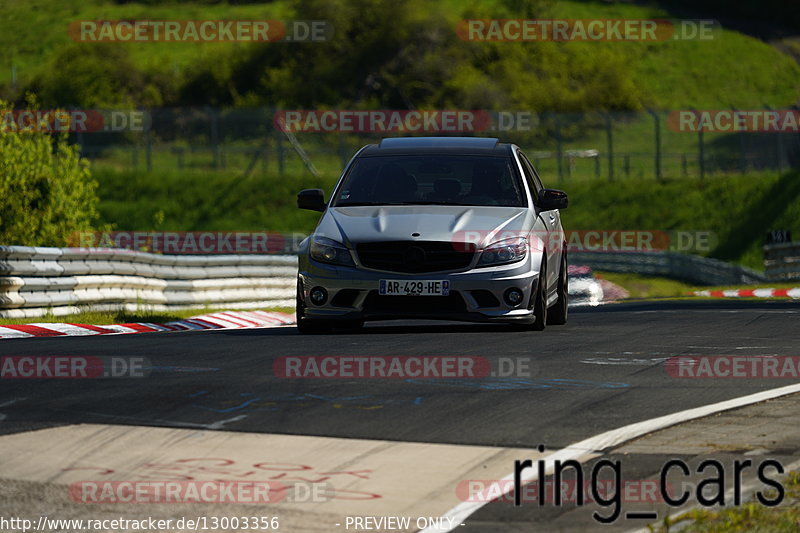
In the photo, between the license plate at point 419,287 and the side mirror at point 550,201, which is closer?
the license plate at point 419,287

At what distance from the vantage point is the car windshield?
42.7 ft

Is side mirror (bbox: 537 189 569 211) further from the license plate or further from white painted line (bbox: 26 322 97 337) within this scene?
white painted line (bbox: 26 322 97 337)

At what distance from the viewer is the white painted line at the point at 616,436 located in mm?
5625

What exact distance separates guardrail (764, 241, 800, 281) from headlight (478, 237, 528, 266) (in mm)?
22495

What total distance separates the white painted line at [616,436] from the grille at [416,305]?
375 centimetres

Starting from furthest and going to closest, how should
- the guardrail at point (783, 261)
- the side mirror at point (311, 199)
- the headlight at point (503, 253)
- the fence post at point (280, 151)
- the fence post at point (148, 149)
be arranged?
the fence post at point (280, 151)
the fence post at point (148, 149)
the guardrail at point (783, 261)
the side mirror at point (311, 199)
the headlight at point (503, 253)

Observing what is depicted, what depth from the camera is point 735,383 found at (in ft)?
29.8

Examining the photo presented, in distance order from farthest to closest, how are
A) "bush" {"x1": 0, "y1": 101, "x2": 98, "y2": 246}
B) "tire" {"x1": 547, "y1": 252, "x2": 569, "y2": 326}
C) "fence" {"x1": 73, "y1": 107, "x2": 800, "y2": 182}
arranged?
"fence" {"x1": 73, "y1": 107, "x2": 800, "y2": 182}, "bush" {"x1": 0, "y1": 101, "x2": 98, "y2": 246}, "tire" {"x1": 547, "y1": 252, "x2": 569, "y2": 326}

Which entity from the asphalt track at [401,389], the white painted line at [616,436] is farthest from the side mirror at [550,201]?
the white painted line at [616,436]

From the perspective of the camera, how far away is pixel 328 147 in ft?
169

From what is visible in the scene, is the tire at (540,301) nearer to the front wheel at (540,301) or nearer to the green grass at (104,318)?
the front wheel at (540,301)

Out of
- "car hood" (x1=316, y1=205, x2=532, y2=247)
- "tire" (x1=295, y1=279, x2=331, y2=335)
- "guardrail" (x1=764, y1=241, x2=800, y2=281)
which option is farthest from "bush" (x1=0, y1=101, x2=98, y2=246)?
"guardrail" (x1=764, y1=241, x2=800, y2=281)

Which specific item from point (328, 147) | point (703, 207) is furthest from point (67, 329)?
point (703, 207)

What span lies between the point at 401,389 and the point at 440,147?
5.38m
